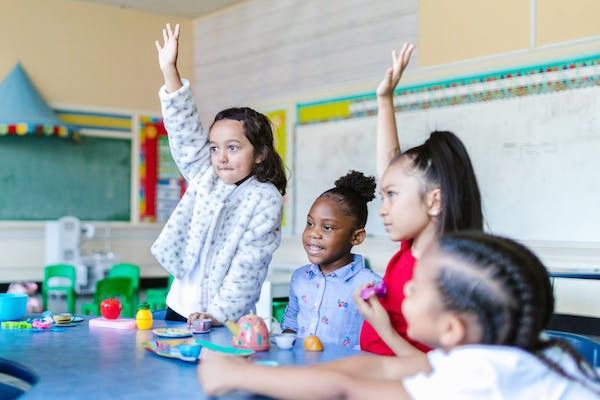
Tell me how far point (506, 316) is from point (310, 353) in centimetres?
58

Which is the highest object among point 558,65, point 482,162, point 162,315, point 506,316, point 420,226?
point 558,65

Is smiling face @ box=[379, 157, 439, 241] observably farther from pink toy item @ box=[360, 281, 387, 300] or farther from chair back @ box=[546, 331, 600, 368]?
chair back @ box=[546, 331, 600, 368]

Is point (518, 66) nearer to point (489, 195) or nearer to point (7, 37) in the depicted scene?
point (489, 195)

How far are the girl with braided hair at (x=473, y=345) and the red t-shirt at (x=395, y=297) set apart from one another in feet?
1.39

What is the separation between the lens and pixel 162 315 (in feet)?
6.88

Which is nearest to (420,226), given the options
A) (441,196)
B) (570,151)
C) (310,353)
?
(441,196)

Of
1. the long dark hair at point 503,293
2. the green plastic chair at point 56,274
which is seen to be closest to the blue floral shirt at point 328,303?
the long dark hair at point 503,293

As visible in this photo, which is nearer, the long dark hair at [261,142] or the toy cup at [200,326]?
the toy cup at [200,326]

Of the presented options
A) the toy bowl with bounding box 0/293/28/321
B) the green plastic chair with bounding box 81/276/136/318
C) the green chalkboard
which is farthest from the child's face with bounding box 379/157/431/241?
the green chalkboard

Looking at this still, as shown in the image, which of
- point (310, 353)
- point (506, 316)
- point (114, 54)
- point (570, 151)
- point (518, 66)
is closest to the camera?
point (506, 316)

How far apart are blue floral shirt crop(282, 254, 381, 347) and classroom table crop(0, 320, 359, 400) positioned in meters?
0.49

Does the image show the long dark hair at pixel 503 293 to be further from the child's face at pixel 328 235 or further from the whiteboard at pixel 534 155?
the whiteboard at pixel 534 155

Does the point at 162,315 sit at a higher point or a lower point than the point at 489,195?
lower

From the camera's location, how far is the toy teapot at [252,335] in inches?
57.3
